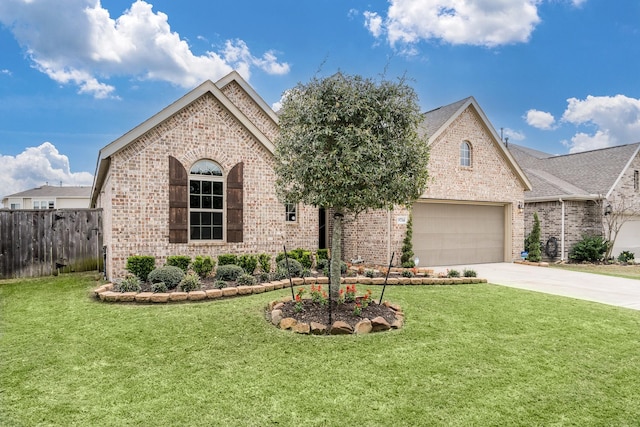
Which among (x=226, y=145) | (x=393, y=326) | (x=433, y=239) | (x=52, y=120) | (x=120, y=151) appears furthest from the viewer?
(x=52, y=120)

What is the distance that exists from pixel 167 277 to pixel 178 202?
7.14 ft

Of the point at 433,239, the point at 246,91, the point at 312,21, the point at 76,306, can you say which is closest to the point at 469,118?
the point at 433,239

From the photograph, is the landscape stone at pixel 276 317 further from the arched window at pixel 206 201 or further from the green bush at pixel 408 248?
the green bush at pixel 408 248

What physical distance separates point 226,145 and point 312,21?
6.28 m

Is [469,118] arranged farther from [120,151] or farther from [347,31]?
[120,151]

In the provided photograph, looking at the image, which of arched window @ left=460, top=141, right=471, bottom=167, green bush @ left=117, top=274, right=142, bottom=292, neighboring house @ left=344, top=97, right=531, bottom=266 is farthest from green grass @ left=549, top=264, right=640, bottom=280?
green bush @ left=117, top=274, right=142, bottom=292

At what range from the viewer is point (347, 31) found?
13.8 m

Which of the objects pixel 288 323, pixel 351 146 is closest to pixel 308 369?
pixel 288 323

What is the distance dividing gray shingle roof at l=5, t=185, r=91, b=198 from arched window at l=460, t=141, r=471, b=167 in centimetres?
3900

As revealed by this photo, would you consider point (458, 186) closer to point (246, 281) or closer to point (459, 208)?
point (459, 208)

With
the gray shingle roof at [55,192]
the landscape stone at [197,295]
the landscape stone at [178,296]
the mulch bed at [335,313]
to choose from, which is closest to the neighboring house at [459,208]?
the mulch bed at [335,313]

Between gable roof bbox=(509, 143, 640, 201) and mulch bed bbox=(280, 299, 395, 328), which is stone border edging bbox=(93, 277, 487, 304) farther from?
gable roof bbox=(509, 143, 640, 201)

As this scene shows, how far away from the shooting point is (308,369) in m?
4.25

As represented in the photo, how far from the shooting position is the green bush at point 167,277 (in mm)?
8148
